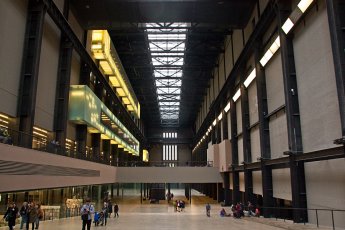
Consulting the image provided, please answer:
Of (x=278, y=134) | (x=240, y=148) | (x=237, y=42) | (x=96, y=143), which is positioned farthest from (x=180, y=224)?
(x=237, y=42)

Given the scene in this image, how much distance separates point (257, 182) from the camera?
34594 millimetres

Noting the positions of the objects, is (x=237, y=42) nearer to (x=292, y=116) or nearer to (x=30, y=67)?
(x=292, y=116)

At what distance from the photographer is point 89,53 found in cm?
3856

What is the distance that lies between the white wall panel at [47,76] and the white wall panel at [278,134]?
20.2 m

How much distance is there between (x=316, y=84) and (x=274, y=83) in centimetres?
817

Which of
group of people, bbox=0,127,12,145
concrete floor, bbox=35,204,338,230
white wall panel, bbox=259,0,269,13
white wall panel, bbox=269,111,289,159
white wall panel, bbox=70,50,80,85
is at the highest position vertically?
white wall panel, bbox=259,0,269,13

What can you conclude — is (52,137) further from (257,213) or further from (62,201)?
(257,213)

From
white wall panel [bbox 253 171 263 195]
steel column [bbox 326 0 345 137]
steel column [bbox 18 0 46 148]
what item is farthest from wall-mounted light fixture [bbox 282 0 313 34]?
steel column [bbox 18 0 46 148]

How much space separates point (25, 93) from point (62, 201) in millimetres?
12412

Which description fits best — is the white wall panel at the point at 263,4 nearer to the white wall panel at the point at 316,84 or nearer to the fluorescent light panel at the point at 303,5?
the fluorescent light panel at the point at 303,5

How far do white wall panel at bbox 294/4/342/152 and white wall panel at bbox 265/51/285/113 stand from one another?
3594 mm

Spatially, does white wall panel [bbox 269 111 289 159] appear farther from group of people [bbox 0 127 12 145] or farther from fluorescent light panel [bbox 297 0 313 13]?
group of people [bbox 0 127 12 145]

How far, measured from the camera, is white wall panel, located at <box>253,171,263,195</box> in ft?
110

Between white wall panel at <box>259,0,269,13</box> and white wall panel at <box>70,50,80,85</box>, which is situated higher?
white wall panel at <box>259,0,269,13</box>
